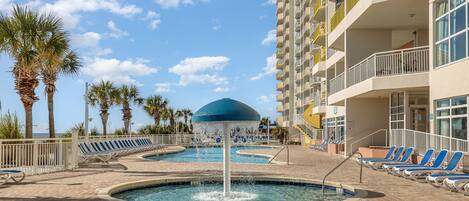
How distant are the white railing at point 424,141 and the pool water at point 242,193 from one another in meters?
4.80

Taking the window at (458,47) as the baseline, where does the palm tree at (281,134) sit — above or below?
below

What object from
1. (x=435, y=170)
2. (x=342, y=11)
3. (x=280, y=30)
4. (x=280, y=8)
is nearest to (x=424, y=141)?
(x=435, y=170)

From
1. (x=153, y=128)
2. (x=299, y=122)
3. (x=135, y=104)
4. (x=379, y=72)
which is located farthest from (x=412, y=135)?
(x=135, y=104)

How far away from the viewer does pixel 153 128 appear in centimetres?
4894

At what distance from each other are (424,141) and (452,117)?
1.87 meters

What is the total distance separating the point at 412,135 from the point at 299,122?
99.1 feet

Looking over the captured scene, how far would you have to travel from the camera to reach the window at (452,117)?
580 inches

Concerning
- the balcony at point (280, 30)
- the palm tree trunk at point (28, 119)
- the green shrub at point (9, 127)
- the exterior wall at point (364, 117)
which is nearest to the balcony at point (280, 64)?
the balcony at point (280, 30)

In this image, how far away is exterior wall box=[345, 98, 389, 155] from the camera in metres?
24.5

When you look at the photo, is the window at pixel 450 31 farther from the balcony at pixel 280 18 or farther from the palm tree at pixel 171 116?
the balcony at pixel 280 18

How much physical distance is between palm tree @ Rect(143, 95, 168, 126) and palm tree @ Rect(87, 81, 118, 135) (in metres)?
14.9

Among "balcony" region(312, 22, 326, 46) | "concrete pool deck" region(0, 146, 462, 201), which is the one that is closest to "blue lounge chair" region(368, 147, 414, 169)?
"concrete pool deck" region(0, 146, 462, 201)

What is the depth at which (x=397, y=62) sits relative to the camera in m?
19.6

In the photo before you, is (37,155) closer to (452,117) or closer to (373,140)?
(452,117)
